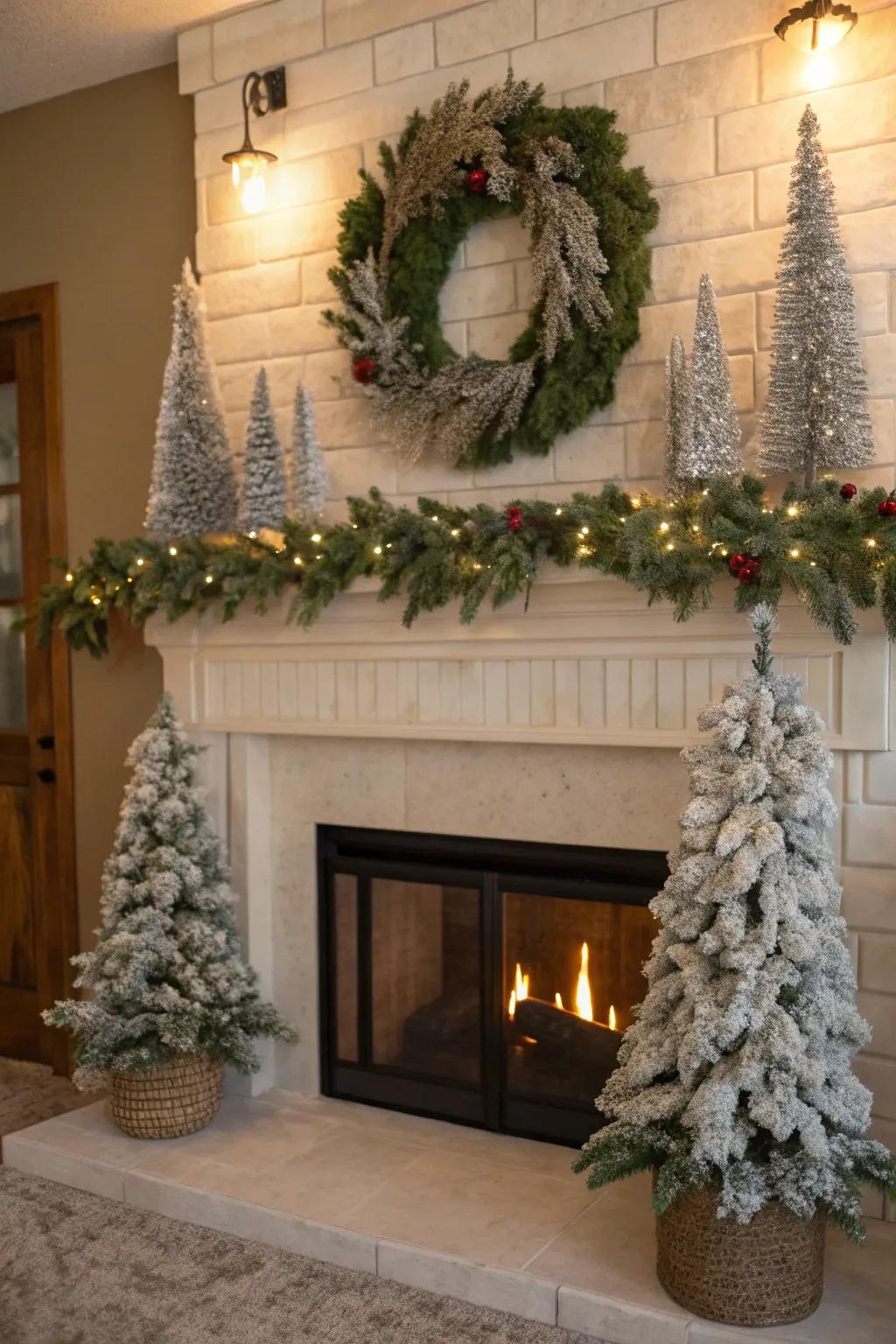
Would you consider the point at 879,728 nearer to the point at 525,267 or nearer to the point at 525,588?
the point at 525,588

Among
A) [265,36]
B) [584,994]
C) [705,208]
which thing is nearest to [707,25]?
[705,208]

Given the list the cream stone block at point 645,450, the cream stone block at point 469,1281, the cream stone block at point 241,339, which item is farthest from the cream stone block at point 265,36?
the cream stone block at point 469,1281

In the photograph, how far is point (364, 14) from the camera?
10.0ft

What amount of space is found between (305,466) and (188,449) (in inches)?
13.2

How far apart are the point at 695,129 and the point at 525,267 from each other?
1.51 feet

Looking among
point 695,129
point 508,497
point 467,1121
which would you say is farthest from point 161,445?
point 467,1121

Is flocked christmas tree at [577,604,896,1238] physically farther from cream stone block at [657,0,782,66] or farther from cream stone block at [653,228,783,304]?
cream stone block at [657,0,782,66]

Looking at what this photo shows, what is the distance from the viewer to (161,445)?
10.5ft

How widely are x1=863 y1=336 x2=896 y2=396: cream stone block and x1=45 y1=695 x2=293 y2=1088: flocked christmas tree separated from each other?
1.82 m

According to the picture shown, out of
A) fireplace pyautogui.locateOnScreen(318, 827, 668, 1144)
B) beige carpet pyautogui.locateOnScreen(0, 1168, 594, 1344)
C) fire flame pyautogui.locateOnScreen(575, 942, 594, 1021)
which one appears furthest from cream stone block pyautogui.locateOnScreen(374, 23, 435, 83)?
beige carpet pyautogui.locateOnScreen(0, 1168, 594, 1344)

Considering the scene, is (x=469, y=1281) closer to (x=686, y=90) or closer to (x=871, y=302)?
(x=871, y=302)

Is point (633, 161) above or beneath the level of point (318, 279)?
above

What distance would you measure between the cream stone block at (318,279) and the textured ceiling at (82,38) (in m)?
0.69

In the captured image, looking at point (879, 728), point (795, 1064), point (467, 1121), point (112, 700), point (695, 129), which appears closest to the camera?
point (795, 1064)
